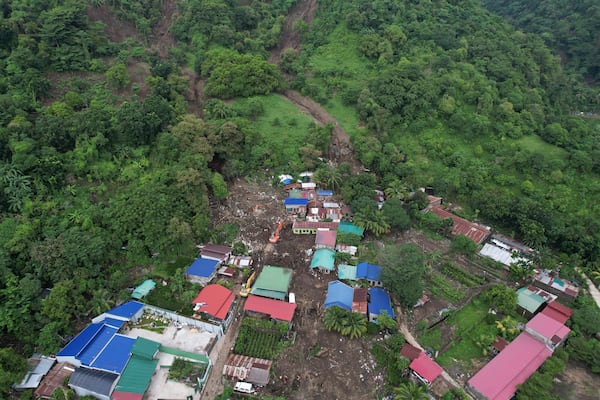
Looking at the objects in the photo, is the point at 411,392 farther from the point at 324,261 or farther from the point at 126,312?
the point at 126,312

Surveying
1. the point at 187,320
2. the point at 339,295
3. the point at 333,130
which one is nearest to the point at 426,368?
the point at 339,295

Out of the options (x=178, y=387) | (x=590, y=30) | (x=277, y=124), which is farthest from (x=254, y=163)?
(x=590, y=30)

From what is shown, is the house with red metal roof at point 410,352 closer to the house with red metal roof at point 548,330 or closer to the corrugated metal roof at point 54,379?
the house with red metal roof at point 548,330

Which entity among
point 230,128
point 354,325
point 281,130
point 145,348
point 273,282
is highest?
point 230,128

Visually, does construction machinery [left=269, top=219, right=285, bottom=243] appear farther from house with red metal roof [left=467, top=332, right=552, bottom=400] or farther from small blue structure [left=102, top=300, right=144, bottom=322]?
house with red metal roof [left=467, top=332, right=552, bottom=400]

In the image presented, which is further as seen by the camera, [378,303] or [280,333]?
[378,303]

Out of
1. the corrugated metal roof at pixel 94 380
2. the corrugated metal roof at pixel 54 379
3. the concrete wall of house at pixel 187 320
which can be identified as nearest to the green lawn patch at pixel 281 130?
the concrete wall of house at pixel 187 320
